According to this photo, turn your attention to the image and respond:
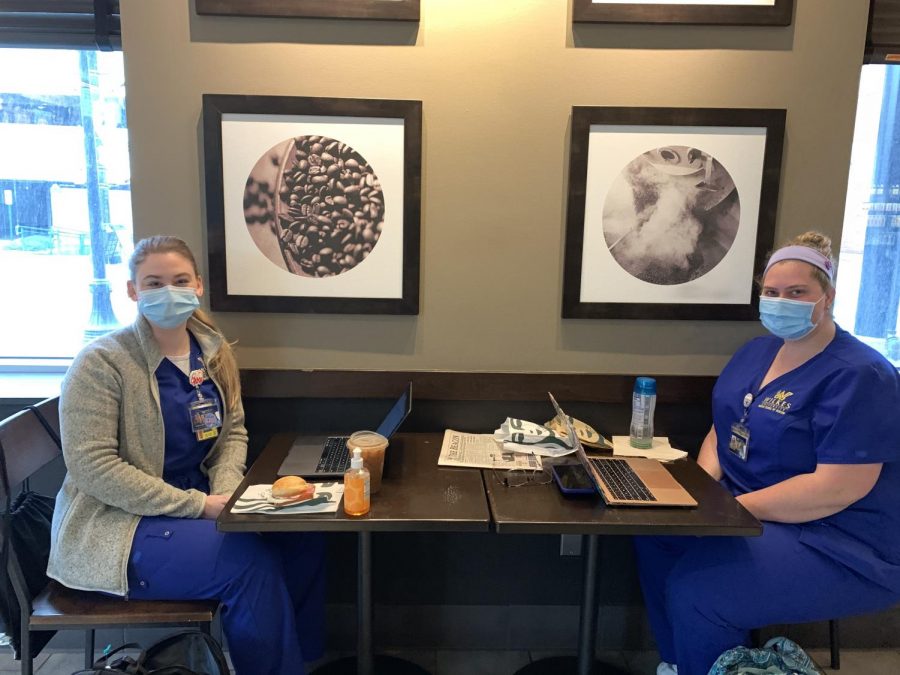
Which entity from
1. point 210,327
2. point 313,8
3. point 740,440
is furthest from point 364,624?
point 313,8

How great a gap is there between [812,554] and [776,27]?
1540 millimetres

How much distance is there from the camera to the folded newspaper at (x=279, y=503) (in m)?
1.44

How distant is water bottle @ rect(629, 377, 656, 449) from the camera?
1.95 m

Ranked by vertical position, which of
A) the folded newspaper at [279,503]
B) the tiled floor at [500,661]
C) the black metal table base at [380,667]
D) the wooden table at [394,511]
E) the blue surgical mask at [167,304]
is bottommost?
the tiled floor at [500,661]

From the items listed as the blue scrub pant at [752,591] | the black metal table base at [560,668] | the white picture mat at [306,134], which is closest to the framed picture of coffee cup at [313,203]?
the white picture mat at [306,134]

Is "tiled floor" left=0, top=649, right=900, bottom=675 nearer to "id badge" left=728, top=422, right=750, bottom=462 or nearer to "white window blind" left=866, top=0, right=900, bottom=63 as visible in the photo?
"id badge" left=728, top=422, right=750, bottom=462

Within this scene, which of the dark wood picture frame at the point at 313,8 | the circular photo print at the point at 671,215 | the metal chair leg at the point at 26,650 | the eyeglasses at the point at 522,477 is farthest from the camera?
the circular photo print at the point at 671,215

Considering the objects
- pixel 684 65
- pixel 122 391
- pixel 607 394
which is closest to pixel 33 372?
pixel 122 391

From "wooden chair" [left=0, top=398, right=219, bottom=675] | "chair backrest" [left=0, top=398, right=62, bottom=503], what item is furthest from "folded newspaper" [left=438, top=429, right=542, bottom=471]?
"chair backrest" [left=0, top=398, right=62, bottom=503]

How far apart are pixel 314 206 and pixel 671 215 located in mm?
1128

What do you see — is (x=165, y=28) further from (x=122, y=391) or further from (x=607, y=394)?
(x=607, y=394)

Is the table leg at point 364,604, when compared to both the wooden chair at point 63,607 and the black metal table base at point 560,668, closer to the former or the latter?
the wooden chair at point 63,607

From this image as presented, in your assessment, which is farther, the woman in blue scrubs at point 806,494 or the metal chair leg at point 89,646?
the metal chair leg at point 89,646

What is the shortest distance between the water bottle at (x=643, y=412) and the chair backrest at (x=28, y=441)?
5.54 ft
